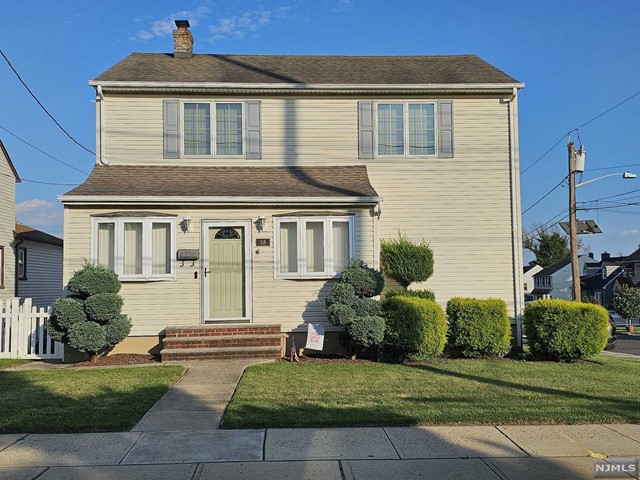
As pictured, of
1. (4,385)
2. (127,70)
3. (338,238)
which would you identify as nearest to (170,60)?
(127,70)

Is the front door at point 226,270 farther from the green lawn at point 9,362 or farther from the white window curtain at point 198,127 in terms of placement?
the green lawn at point 9,362

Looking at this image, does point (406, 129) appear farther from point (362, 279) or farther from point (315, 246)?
point (362, 279)

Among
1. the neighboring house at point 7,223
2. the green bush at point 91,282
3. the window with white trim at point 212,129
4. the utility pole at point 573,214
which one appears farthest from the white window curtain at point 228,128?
the neighboring house at point 7,223

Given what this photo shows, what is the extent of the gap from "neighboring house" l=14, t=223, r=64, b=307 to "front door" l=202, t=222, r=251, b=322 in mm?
13583

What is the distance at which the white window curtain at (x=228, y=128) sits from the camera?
1220cm

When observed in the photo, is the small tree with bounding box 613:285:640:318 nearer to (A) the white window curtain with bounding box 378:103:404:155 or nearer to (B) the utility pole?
(B) the utility pole

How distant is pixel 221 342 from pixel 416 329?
12.1ft

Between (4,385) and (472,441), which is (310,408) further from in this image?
(4,385)

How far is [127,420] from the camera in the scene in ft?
18.3

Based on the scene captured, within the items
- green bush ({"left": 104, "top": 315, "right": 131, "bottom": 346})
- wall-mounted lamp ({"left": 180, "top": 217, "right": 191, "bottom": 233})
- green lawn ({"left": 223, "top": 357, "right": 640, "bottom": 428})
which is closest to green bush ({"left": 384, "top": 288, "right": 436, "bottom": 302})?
green lawn ({"left": 223, "top": 357, "right": 640, "bottom": 428})

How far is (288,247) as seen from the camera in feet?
35.3

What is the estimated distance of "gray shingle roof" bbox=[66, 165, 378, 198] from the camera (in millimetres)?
10523

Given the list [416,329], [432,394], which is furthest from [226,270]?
[432,394]

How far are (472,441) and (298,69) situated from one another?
11.0 m
